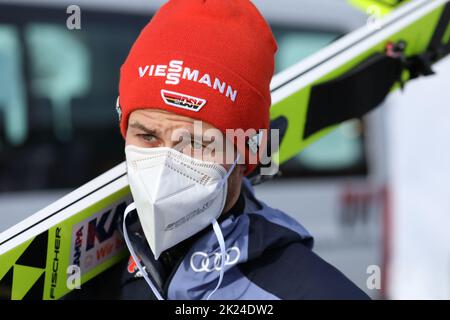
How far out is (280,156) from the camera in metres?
1.98

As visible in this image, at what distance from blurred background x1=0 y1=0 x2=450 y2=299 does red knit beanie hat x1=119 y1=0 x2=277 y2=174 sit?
264 centimetres

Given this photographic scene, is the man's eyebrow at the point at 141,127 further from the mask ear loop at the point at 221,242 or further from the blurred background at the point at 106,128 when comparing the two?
the blurred background at the point at 106,128

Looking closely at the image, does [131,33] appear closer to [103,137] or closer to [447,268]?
[103,137]

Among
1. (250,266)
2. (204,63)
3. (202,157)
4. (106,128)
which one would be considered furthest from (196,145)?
(106,128)

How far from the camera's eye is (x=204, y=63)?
1.50 m

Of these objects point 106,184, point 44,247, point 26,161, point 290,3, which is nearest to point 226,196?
point 106,184

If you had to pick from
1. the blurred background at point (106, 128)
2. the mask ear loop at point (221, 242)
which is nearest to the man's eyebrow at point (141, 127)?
the mask ear loop at point (221, 242)

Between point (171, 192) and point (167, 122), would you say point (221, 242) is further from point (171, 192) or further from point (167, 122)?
point (167, 122)

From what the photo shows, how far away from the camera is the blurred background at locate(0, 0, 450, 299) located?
4289mm

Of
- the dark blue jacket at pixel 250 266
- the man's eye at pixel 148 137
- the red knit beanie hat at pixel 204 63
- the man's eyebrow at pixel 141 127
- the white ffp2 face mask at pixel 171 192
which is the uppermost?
the red knit beanie hat at pixel 204 63

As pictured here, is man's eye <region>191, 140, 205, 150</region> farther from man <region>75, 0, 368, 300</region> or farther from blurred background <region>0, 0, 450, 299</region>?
blurred background <region>0, 0, 450, 299</region>

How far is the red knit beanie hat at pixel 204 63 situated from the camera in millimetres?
1494

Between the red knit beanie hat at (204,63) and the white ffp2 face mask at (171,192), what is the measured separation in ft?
0.31
